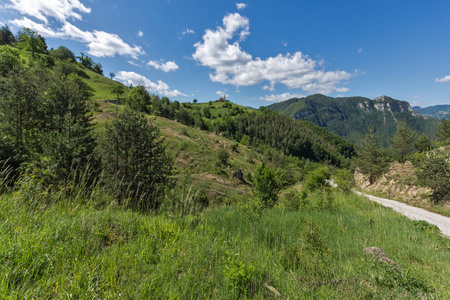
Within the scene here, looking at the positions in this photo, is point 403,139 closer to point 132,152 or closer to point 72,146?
point 132,152

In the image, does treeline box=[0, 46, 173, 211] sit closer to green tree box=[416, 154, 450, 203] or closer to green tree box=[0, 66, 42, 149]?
green tree box=[0, 66, 42, 149]

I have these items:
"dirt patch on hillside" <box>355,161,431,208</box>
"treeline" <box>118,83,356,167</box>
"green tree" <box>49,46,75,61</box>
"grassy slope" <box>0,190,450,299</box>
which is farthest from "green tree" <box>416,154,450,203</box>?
"green tree" <box>49,46,75,61</box>

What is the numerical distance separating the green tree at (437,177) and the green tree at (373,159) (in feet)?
41.9

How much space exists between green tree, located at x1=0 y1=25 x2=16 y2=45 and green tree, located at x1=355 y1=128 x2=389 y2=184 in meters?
168

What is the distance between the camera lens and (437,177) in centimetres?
1833

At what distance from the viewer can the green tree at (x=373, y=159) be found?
31430mm

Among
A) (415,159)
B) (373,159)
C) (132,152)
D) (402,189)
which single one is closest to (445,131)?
(415,159)

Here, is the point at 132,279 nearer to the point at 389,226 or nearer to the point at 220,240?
the point at 220,240

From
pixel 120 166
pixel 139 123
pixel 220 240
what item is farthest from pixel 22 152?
pixel 220 240

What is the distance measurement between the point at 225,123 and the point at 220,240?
14670cm

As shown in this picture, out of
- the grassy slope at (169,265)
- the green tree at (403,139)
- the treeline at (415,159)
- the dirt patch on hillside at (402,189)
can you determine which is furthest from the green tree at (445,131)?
the grassy slope at (169,265)

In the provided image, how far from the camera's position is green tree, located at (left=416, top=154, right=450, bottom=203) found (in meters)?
17.9

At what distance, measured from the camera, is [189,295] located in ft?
6.82

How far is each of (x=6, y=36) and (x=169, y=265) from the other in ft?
552
